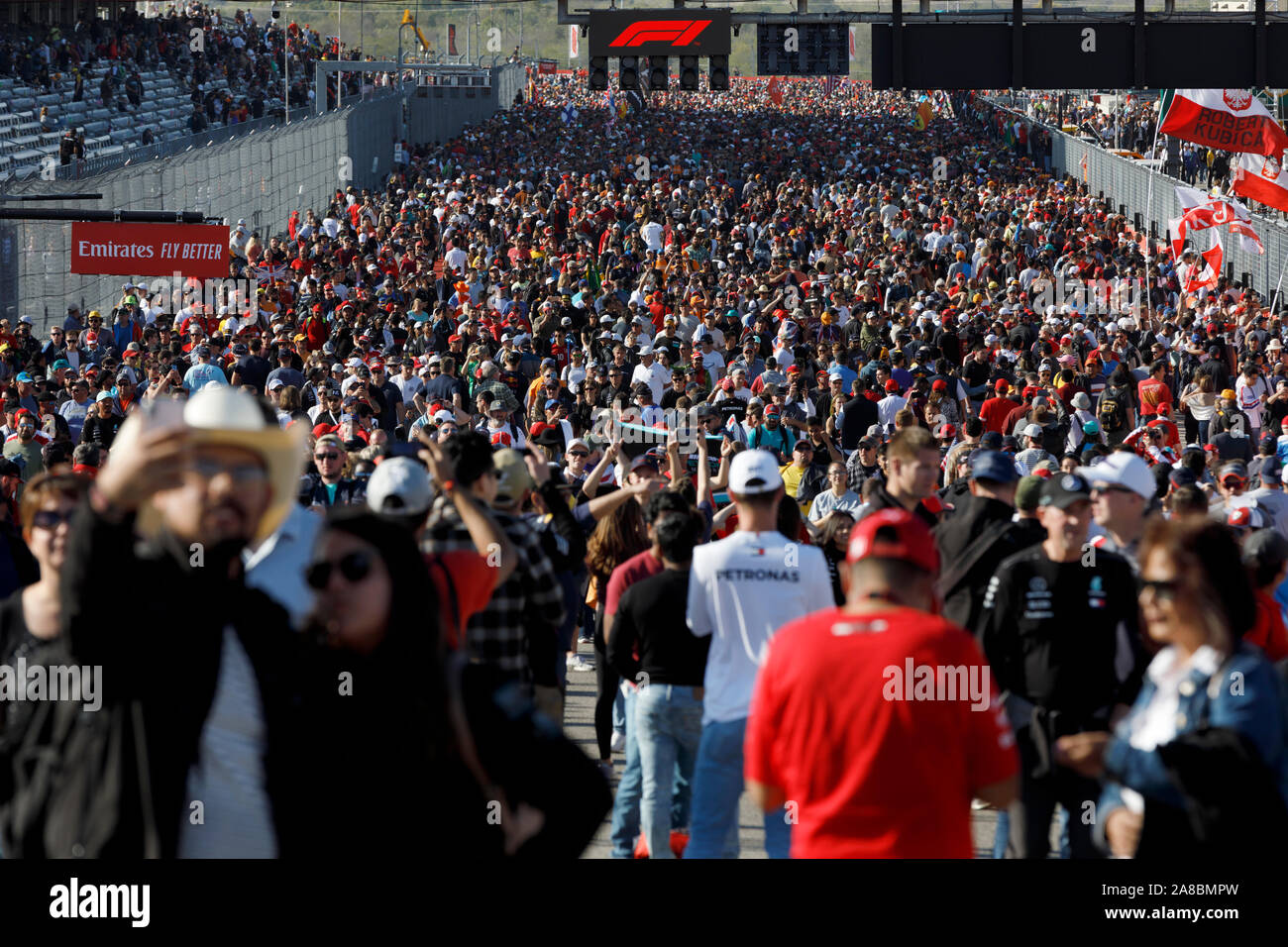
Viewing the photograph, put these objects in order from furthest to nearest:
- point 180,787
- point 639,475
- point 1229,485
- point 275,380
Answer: point 275,380
point 1229,485
point 639,475
point 180,787

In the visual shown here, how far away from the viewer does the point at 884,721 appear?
3.78 meters

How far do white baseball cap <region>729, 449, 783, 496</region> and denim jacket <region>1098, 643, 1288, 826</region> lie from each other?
7.11 feet

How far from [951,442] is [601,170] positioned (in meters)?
33.1

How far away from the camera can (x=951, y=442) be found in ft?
42.3

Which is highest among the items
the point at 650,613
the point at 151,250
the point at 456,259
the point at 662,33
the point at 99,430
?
the point at 662,33

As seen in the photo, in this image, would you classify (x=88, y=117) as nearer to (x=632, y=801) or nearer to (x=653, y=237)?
(x=653, y=237)

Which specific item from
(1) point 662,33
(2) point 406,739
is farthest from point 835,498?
(1) point 662,33

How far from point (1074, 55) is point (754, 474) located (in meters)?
18.3

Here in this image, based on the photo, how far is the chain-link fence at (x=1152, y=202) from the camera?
29188mm

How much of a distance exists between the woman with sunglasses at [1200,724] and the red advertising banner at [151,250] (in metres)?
15.2

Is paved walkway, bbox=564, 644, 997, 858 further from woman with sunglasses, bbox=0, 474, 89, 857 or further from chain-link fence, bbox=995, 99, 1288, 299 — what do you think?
chain-link fence, bbox=995, 99, 1288, 299

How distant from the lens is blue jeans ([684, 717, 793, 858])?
5.80 metres
